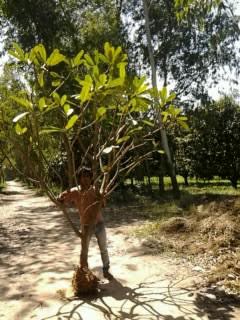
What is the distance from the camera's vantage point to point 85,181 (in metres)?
6.00

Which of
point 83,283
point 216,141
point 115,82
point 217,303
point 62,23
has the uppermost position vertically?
point 62,23

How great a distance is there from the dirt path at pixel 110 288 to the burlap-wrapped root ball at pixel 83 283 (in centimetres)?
12

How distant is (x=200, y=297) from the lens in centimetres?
539

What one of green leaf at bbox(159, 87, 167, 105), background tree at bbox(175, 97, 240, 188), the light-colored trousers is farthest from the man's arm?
background tree at bbox(175, 97, 240, 188)

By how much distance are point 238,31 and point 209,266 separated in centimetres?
1543

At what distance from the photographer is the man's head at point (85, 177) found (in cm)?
598

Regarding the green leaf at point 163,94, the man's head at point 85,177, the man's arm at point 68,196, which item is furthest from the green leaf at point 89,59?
the man's arm at point 68,196

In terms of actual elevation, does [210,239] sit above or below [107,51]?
below

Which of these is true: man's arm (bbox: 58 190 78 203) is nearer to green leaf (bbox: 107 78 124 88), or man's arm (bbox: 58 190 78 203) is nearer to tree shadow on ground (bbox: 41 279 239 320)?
tree shadow on ground (bbox: 41 279 239 320)

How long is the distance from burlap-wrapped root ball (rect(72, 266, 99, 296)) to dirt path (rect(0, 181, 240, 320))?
0.12 m

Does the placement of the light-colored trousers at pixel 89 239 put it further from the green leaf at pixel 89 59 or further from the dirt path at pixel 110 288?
the green leaf at pixel 89 59

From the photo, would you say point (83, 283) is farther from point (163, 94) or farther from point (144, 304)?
point (163, 94)

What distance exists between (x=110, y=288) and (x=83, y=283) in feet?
1.75

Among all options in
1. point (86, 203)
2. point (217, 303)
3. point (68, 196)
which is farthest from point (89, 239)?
point (217, 303)
